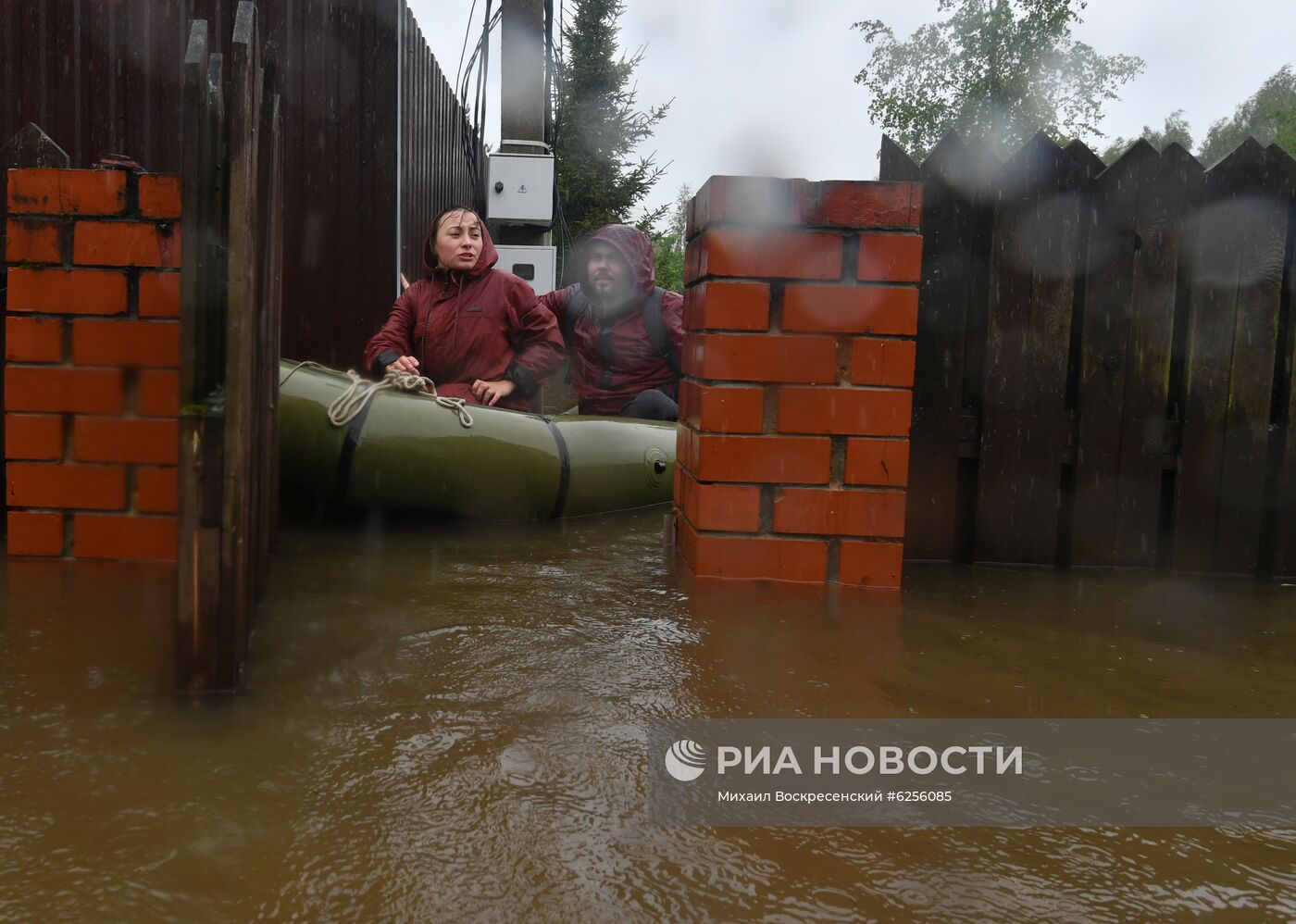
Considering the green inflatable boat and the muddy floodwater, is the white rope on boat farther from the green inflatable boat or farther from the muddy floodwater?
the muddy floodwater

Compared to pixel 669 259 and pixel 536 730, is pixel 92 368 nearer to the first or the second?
pixel 536 730

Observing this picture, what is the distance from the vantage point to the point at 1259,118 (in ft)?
179

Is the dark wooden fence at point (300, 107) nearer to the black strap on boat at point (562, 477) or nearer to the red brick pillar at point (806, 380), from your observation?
the black strap on boat at point (562, 477)

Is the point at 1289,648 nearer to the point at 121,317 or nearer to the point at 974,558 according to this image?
the point at 974,558

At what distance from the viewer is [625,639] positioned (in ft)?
6.42

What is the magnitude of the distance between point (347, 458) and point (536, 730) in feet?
6.34

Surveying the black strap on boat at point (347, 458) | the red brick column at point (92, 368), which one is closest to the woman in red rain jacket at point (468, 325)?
the black strap on boat at point (347, 458)

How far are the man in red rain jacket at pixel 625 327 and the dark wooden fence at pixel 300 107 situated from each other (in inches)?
49.7

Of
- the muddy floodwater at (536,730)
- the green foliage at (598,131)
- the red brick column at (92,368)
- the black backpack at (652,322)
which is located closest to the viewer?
the muddy floodwater at (536,730)

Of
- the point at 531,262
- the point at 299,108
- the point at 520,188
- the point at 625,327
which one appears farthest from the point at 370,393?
the point at 531,262

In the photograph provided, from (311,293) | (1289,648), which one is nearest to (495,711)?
(1289,648)

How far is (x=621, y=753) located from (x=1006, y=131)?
3547cm

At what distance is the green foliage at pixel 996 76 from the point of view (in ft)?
106

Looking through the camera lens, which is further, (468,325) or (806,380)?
(468,325)
